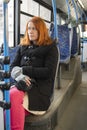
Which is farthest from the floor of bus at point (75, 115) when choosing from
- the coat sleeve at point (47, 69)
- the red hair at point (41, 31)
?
the red hair at point (41, 31)

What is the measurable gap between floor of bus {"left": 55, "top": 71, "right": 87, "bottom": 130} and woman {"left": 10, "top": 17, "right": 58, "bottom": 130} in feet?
2.41

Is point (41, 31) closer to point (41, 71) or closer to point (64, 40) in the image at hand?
point (41, 71)

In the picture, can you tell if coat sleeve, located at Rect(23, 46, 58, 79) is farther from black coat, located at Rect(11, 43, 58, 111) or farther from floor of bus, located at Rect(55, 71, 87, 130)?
floor of bus, located at Rect(55, 71, 87, 130)

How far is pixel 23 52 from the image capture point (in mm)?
2303

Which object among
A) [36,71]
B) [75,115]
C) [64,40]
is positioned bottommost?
[75,115]

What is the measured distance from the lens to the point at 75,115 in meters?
3.23

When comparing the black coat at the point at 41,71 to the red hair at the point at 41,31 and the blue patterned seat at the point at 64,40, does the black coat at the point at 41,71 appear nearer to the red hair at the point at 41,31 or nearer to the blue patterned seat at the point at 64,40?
the red hair at the point at 41,31

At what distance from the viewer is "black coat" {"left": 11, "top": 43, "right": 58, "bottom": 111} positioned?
→ 6.81ft

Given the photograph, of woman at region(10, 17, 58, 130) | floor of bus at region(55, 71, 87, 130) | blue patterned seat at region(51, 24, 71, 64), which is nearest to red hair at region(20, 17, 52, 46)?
woman at region(10, 17, 58, 130)

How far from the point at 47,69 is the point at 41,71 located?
6cm

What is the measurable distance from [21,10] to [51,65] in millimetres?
2299

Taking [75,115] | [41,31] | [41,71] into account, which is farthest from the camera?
[75,115]

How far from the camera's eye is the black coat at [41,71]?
6.81 feet

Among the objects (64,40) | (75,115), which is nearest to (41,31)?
(75,115)
